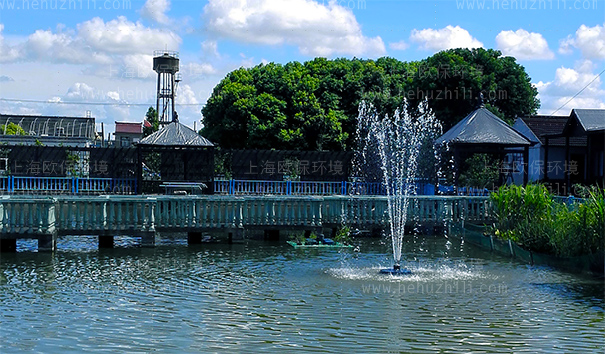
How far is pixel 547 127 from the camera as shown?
133 feet

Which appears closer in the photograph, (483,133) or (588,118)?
(483,133)

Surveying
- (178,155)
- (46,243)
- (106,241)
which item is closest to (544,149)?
(178,155)

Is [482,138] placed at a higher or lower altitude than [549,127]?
lower

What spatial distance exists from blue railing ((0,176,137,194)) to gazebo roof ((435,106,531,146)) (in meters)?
15.5

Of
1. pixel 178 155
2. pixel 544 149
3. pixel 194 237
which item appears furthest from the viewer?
pixel 544 149

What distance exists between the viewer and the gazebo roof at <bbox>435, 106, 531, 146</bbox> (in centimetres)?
2873

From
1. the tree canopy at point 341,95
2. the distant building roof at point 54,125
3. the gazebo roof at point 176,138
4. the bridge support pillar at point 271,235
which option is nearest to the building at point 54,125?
the distant building roof at point 54,125

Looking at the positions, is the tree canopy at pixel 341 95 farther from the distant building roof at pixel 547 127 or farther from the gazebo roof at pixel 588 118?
the gazebo roof at pixel 588 118

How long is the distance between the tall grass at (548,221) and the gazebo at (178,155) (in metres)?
16.8

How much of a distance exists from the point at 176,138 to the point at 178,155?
2.41 meters

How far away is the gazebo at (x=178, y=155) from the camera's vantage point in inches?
1353

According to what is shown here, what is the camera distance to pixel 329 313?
12.1 meters

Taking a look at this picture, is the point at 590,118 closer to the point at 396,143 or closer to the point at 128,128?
the point at 396,143

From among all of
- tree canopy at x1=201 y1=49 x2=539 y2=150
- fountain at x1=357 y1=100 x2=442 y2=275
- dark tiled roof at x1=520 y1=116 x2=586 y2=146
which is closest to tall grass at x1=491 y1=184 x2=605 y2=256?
fountain at x1=357 y1=100 x2=442 y2=275
